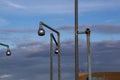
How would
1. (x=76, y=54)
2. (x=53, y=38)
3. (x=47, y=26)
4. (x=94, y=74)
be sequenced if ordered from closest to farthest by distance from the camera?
(x=76, y=54), (x=47, y=26), (x=53, y=38), (x=94, y=74)

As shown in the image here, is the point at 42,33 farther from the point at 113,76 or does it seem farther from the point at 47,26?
the point at 113,76

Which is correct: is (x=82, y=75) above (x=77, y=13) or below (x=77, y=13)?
below

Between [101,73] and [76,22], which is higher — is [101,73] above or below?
below

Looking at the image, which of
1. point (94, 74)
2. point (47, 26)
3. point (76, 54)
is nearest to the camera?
point (76, 54)

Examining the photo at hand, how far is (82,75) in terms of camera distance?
211ft

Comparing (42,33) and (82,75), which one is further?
(82,75)

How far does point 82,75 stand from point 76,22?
1490 inches

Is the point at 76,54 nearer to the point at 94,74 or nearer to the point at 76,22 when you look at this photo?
the point at 76,22

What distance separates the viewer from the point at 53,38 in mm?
35969

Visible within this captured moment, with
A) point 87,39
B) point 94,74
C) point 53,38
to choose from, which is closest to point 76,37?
point 87,39

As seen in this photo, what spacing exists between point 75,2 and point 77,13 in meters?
0.82

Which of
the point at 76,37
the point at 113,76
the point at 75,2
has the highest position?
the point at 75,2

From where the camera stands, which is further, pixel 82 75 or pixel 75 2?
pixel 82 75

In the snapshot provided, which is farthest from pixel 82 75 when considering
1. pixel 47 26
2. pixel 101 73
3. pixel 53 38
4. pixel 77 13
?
pixel 77 13
